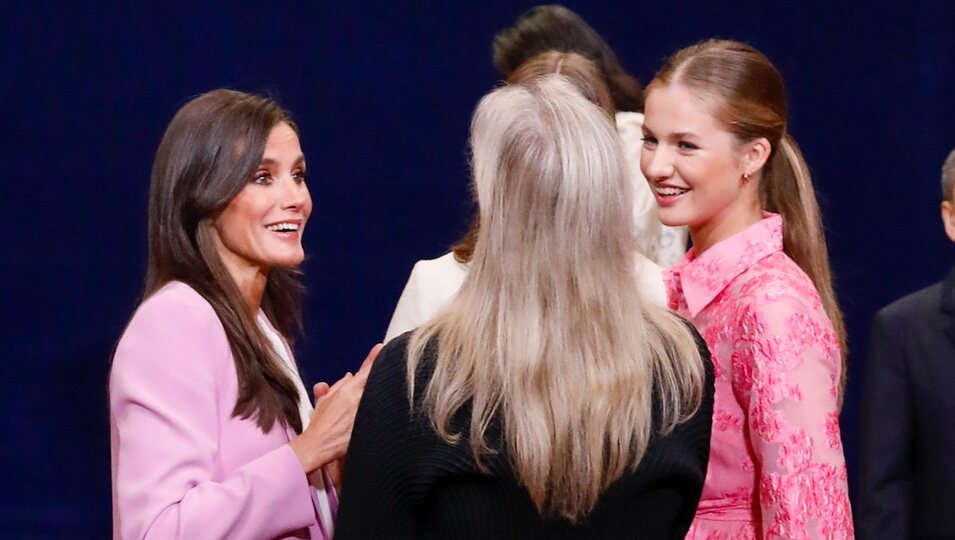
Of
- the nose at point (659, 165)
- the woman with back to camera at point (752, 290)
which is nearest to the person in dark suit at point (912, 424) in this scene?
the woman with back to camera at point (752, 290)

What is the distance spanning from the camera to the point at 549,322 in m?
1.70

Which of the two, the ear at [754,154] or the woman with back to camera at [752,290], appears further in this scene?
the ear at [754,154]

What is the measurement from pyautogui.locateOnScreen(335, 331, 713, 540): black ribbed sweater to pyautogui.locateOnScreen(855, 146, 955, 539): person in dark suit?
1.19m

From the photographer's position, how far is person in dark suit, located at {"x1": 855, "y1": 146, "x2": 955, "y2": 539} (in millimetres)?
2771

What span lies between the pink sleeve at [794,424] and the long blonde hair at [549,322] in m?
0.32

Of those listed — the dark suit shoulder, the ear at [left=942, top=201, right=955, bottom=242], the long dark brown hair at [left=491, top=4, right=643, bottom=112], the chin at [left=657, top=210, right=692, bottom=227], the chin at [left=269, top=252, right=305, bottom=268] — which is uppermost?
the long dark brown hair at [left=491, top=4, right=643, bottom=112]

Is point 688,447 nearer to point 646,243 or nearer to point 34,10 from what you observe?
point 646,243

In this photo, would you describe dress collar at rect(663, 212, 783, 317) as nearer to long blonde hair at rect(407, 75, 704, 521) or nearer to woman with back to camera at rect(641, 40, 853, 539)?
woman with back to camera at rect(641, 40, 853, 539)

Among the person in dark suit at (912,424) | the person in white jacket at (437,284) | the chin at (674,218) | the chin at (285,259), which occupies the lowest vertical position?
the person in dark suit at (912,424)

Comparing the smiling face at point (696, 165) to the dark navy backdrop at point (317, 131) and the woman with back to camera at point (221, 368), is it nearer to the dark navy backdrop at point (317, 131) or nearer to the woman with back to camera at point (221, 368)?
the woman with back to camera at point (221, 368)

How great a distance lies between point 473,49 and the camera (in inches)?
171

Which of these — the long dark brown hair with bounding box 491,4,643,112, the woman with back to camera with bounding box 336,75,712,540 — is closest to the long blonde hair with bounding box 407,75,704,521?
the woman with back to camera with bounding box 336,75,712,540

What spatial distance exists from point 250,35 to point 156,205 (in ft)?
6.71

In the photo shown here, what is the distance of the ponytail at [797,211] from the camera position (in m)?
2.29
